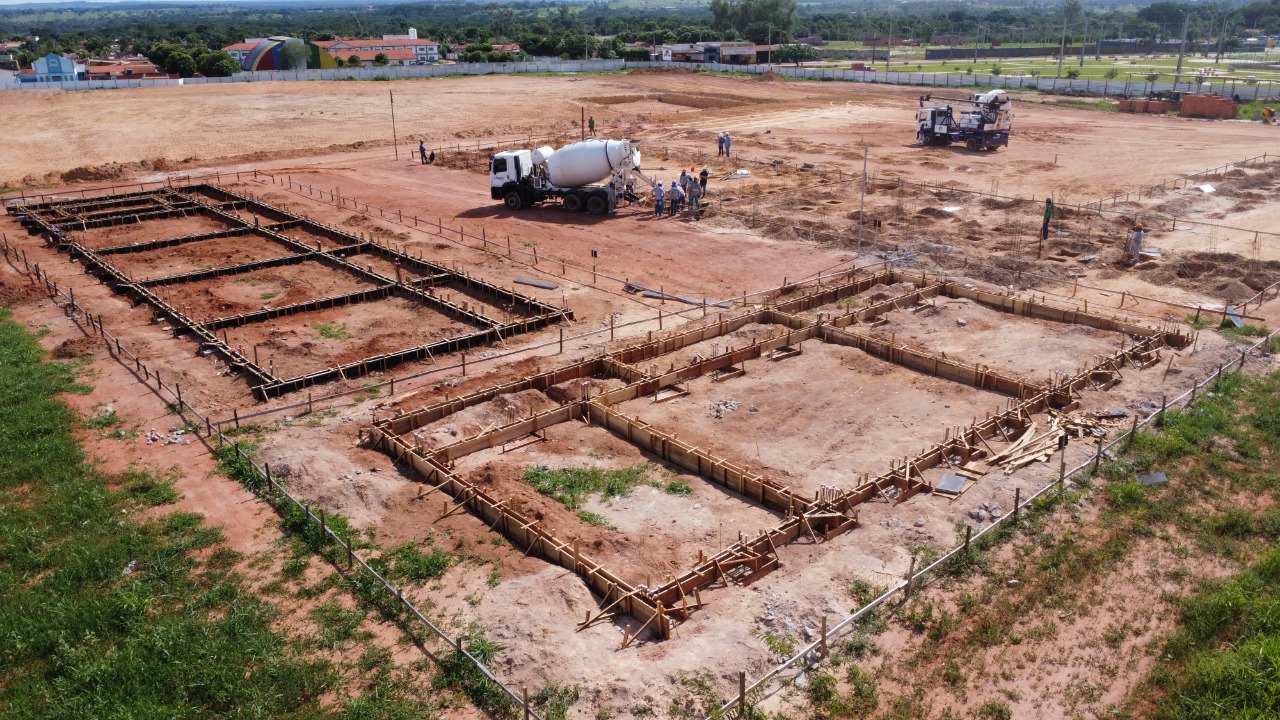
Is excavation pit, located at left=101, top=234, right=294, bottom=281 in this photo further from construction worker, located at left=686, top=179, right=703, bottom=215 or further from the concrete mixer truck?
construction worker, located at left=686, top=179, right=703, bottom=215

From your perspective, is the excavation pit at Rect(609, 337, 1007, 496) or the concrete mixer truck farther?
the concrete mixer truck

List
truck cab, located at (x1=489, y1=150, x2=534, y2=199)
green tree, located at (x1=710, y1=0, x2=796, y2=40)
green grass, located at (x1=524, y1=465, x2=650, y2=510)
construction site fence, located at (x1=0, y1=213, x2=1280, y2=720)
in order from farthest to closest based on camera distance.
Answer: green tree, located at (x1=710, y1=0, x2=796, y2=40) < truck cab, located at (x1=489, y1=150, x2=534, y2=199) < green grass, located at (x1=524, y1=465, x2=650, y2=510) < construction site fence, located at (x1=0, y1=213, x2=1280, y2=720)

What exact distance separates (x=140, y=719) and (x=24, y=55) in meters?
138

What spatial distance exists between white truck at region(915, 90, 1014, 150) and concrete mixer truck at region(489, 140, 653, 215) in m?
21.9

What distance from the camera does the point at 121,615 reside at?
12.4 meters

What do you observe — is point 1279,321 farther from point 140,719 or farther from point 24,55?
point 24,55

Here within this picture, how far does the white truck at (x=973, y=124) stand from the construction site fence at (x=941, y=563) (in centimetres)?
3349

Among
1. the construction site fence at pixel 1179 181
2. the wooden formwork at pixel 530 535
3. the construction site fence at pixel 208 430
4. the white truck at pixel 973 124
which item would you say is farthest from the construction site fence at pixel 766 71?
the wooden formwork at pixel 530 535

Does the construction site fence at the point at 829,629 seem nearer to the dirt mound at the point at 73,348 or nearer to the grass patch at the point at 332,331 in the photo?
→ the dirt mound at the point at 73,348

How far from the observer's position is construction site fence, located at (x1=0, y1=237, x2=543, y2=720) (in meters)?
11.8

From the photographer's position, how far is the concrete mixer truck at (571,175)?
1437 inches

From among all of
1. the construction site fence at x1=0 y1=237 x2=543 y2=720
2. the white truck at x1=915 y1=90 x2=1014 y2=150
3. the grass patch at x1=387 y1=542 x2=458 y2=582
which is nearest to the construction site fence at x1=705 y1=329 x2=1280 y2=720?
the construction site fence at x1=0 y1=237 x2=543 y2=720

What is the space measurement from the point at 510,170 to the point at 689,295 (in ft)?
46.9

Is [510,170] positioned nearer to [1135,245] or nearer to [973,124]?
[1135,245]
